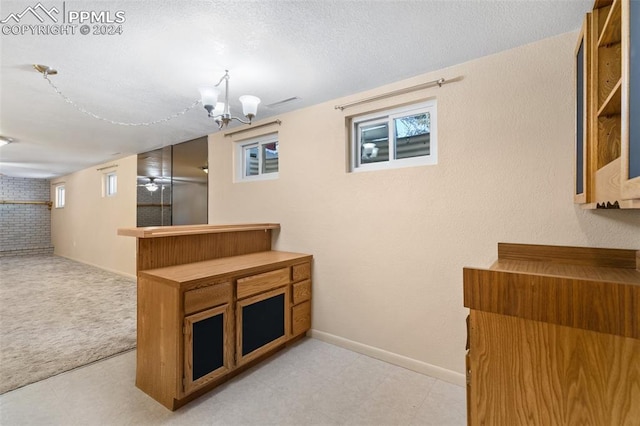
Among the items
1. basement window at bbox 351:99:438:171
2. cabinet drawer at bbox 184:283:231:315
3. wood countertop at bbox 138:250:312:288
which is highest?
basement window at bbox 351:99:438:171

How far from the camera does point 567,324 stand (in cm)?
105

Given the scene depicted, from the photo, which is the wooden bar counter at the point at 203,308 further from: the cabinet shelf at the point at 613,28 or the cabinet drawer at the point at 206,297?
the cabinet shelf at the point at 613,28

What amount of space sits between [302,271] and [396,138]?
1506 mm

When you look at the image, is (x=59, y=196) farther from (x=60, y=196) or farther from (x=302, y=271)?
(x=302, y=271)

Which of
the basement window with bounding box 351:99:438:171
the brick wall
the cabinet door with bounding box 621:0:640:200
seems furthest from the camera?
the brick wall

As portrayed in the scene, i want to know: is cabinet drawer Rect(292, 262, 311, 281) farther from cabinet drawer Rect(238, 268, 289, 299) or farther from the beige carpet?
the beige carpet

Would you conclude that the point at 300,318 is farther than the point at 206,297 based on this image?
Yes

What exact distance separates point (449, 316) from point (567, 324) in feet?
3.75

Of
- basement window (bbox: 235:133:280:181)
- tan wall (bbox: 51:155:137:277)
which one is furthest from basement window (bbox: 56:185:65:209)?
basement window (bbox: 235:133:280:181)

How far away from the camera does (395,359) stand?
2.36m

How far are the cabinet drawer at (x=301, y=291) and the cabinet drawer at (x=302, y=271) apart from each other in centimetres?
5

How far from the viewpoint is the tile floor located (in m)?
1.74

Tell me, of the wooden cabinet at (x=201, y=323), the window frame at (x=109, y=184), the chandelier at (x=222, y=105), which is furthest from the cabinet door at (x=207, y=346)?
the window frame at (x=109, y=184)

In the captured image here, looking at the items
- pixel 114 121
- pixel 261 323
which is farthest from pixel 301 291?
pixel 114 121
